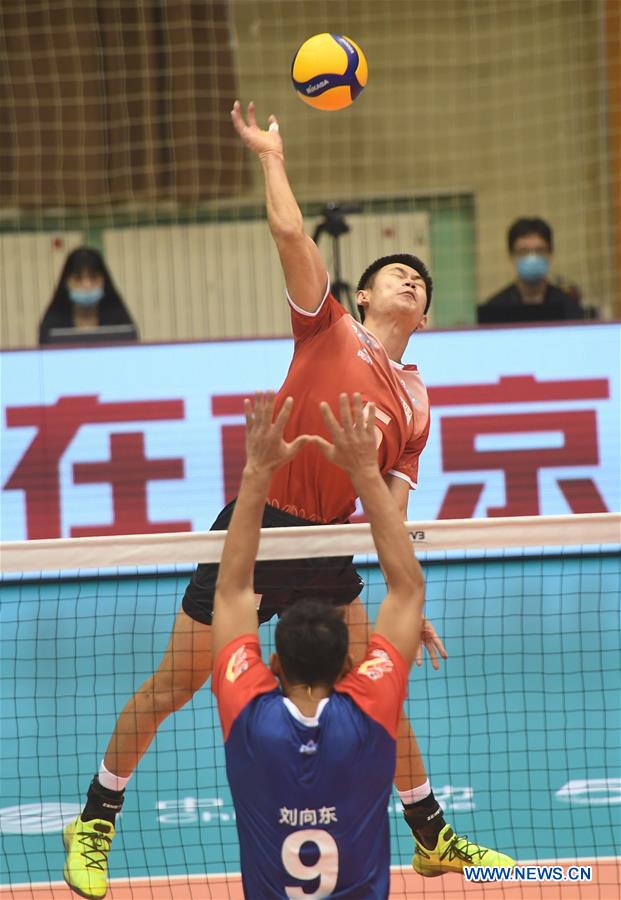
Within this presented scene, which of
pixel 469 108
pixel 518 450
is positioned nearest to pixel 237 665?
pixel 518 450

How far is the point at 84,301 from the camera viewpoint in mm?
11742

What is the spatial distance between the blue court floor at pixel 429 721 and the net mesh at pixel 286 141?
A: 6.13 meters

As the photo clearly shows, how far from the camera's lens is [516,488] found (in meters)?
10.8

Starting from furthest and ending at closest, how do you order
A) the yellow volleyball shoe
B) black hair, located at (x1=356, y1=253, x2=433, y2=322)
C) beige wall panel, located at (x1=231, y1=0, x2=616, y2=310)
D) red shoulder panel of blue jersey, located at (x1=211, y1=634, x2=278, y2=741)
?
beige wall panel, located at (x1=231, y1=0, x2=616, y2=310), black hair, located at (x1=356, y1=253, x2=433, y2=322), the yellow volleyball shoe, red shoulder panel of blue jersey, located at (x1=211, y1=634, x2=278, y2=741)

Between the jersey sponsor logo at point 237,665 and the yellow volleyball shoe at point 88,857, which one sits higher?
the jersey sponsor logo at point 237,665

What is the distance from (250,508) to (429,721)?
402 centimetres

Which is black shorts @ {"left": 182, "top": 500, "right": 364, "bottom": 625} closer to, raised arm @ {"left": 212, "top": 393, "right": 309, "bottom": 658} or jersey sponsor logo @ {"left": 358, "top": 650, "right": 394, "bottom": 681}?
raised arm @ {"left": 212, "top": 393, "right": 309, "bottom": 658}

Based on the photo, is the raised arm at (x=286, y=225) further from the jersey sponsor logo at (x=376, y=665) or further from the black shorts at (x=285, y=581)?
the jersey sponsor logo at (x=376, y=665)

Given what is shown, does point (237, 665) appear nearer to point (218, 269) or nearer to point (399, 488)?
point (399, 488)

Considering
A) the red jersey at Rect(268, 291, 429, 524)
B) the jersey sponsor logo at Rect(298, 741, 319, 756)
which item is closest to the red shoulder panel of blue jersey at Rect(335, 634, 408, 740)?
the jersey sponsor logo at Rect(298, 741, 319, 756)

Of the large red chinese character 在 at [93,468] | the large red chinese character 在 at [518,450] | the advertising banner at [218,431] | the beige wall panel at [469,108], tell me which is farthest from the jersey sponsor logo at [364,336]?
the beige wall panel at [469,108]

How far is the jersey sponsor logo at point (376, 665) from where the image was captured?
3.57 metres

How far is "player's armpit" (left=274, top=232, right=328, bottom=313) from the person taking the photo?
482 cm

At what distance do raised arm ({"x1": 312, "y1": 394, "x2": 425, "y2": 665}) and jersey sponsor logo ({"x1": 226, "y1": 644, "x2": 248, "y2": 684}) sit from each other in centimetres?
39
